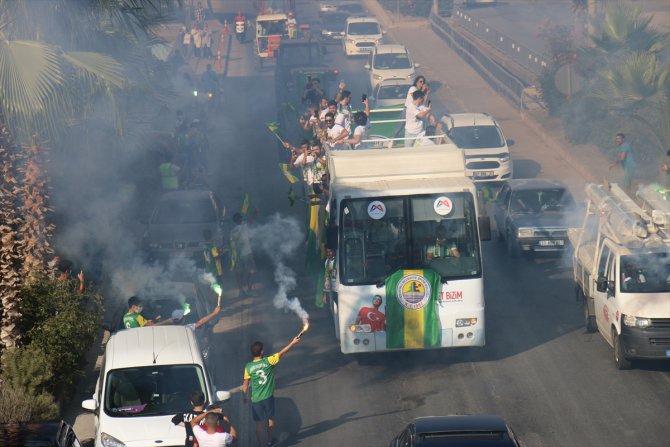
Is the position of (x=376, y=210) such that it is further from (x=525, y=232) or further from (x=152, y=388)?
(x=525, y=232)

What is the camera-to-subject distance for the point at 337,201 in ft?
50.5

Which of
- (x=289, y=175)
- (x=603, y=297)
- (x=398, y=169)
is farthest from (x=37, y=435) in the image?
(x=289, y=175)

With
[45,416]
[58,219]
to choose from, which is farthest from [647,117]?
[45,416]

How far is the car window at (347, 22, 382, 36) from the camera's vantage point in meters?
51.6

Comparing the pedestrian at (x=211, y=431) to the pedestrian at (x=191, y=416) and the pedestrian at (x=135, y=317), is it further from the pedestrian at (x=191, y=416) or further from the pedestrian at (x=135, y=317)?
the pedestrian at (x=135, y=317)

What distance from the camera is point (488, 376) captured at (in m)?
15.8

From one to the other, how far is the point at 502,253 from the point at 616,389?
318 inches

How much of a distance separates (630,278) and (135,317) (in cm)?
738

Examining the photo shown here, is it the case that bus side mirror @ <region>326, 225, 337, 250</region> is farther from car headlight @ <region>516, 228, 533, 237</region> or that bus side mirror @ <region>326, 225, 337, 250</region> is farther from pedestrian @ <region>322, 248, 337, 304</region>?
car headlight @ <region>516, 228, 533, 237</region>

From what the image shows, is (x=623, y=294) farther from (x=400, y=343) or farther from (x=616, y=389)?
(x=400, y=343)

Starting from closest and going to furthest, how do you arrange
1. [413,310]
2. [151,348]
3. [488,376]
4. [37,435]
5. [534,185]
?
[37,435] < [151,348] < [413,310] < [488,376] < [534,185]

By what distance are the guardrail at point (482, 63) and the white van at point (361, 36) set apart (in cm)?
428

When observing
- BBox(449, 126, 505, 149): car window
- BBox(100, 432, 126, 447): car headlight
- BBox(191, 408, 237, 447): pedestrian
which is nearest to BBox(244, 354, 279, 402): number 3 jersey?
BBox(191, 408, 237, 447): pedestrian

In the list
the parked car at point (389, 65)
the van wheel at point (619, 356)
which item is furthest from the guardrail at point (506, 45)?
the van wheel at point (619, 356)
